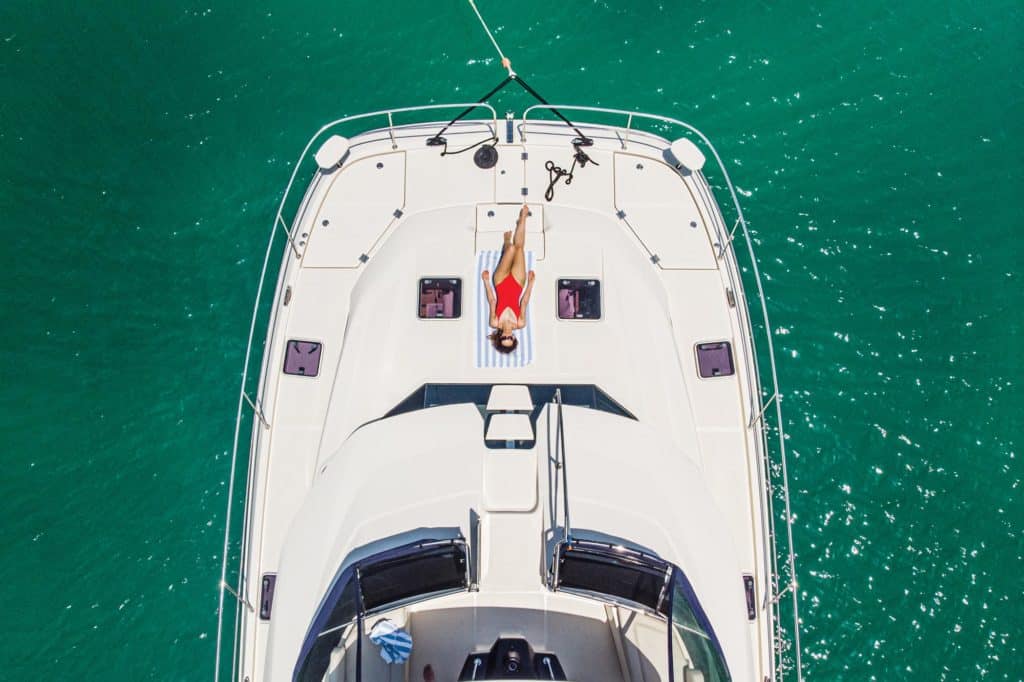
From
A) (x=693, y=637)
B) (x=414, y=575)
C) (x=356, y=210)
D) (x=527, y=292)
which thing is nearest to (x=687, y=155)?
(x=527, y=292)

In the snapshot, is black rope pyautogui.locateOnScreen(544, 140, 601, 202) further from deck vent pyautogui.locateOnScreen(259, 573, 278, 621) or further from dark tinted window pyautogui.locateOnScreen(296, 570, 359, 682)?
deck vent pyautogui.locateOnScreen(259, 573, 278, 621)

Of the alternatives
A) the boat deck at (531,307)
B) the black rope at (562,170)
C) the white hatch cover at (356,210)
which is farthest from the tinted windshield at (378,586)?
the black rope at (562,170)

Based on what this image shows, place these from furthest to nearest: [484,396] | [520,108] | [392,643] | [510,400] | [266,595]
Result: [520,108], [484,396], [266,595], [510,400], [392,643]

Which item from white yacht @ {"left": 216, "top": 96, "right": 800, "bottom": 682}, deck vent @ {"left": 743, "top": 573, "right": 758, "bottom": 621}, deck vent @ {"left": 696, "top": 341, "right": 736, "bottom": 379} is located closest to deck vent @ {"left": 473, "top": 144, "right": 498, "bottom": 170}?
white yacht @ {"left": 216, "top": 96, "right": 800, "bottom": 682}

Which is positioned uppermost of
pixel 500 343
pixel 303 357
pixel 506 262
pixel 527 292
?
pixel 506 262

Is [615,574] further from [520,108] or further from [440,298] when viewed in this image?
[520,108]
